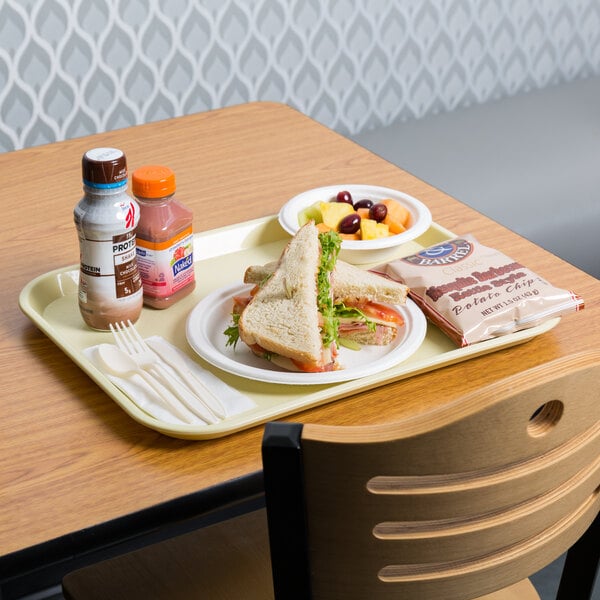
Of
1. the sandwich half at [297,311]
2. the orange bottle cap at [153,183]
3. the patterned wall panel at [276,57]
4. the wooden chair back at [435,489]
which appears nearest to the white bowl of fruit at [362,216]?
the sandwich half at [297,311]

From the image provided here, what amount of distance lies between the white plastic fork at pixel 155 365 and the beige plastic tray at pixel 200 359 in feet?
0.07

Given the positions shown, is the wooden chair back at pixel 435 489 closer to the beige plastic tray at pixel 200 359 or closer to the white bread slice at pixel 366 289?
the beige plastic tray at pixel 200 359

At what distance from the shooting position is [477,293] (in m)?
1.14

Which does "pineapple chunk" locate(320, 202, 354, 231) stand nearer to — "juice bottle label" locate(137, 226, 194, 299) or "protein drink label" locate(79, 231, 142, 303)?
"juice bottle label" locate(137, 226, 194, 299)

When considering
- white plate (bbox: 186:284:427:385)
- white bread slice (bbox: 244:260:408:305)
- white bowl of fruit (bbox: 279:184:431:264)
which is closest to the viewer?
white plate (bbox: 186:284:427:385)

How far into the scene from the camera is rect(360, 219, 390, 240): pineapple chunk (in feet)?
4.43

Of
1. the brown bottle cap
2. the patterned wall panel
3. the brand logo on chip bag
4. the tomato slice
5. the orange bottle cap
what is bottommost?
the patterned wall panel

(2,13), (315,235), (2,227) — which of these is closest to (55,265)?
(2,227)

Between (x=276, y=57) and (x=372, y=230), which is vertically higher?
(x=372, y=230)

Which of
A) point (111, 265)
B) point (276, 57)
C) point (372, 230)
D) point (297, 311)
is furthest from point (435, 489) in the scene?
point (276, 57)

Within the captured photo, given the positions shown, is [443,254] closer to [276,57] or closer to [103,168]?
[103,168]

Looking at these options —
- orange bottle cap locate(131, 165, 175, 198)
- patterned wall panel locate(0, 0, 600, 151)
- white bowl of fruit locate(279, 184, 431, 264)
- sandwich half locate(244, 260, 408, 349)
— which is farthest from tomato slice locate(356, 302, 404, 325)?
patterned wall panel locate(0, 0, 600, 151)

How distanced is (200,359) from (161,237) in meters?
0.17

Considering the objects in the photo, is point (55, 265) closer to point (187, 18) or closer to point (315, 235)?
point (315, 235)
